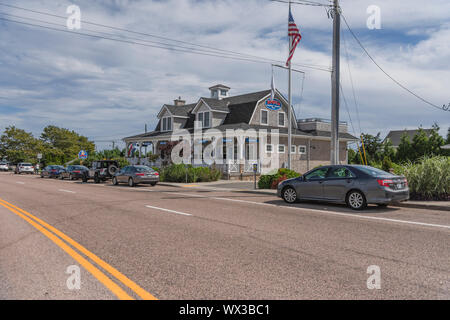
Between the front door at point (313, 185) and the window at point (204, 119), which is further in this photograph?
the window at point (204, 119)

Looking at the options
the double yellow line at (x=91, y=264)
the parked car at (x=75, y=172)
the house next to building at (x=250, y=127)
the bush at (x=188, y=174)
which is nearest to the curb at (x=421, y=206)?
the double yellow line at (x=91, y=264)

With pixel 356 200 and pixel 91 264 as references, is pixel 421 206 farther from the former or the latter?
pixel 91 264

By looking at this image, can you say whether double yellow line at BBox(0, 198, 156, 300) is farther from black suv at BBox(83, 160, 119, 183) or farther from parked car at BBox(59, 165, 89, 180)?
parked car at BBox(59, 165, 89, 180)

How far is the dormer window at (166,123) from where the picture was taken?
129ft

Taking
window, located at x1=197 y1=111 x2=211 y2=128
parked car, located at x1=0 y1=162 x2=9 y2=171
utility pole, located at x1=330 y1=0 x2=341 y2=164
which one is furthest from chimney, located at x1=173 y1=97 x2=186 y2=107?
parked car, located at x1=0 y1=162 x2=9 y2=171

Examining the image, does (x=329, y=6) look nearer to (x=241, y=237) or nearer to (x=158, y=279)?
(x=241, y=237)

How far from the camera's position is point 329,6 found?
17.8 m

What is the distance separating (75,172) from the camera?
35.4m

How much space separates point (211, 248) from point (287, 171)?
15.4 m

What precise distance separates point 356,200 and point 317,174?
6.09ft

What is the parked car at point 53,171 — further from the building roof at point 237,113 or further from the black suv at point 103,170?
the black suv at point 103,170

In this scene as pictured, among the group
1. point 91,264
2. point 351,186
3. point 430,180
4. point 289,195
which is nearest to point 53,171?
point 289,195
